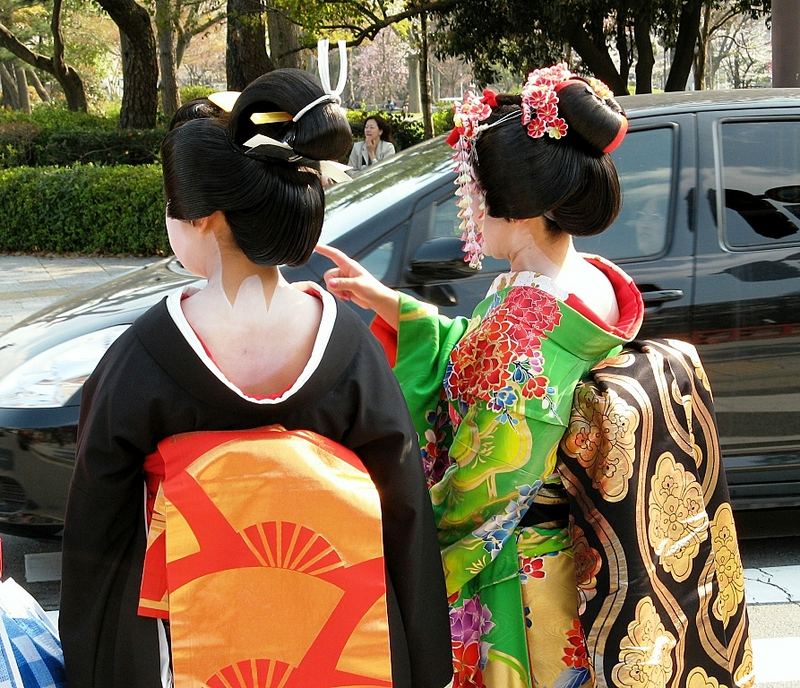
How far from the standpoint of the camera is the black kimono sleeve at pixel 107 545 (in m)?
1.65

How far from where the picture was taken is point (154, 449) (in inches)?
66.4

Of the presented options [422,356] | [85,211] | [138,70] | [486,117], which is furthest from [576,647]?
[138,70]

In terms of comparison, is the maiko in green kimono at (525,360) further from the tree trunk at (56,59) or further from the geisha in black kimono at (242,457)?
the tree trunk at (56,59)

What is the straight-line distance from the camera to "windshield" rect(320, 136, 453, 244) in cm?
376

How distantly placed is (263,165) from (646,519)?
0.94 m

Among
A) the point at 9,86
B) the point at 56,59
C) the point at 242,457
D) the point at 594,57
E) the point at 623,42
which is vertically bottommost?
the point at 242,457

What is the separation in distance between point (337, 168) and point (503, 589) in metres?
0.89

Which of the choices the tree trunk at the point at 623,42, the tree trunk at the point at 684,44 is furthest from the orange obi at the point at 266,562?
the tree trunk at the point at 684,44

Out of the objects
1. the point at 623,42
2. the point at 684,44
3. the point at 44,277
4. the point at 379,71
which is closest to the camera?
the point at 44,277

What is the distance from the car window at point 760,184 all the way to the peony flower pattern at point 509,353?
1.91 meters

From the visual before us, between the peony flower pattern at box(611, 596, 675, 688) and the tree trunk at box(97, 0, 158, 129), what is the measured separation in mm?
16451

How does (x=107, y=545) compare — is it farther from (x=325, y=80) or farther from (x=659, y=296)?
(x=659, y=296)

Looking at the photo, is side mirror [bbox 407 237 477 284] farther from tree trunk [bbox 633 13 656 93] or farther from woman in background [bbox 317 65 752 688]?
tree trunk [bbox 633 13 656 93]

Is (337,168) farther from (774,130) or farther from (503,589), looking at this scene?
(774,130)
